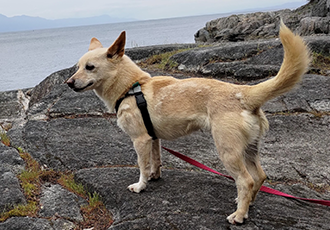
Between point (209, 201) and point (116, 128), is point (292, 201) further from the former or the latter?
point (116, 128)

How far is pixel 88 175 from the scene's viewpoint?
464 cm

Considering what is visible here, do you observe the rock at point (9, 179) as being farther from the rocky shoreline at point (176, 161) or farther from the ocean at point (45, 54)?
the ocean at point (45, 54)

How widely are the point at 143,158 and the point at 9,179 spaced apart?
193 centimetres

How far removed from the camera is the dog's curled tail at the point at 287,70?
321 cm

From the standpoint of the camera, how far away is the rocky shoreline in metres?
3.62

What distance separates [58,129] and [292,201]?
4.50m

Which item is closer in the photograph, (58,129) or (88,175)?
(88,175)

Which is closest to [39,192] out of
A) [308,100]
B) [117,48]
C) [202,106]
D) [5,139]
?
[5,139]

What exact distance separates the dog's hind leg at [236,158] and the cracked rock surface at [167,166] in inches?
6.4

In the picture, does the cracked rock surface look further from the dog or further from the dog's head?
the dog's head

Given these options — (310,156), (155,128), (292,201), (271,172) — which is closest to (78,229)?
(155,128)

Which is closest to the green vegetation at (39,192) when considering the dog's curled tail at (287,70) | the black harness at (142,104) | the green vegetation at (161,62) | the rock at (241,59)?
the black harness at (142,104)

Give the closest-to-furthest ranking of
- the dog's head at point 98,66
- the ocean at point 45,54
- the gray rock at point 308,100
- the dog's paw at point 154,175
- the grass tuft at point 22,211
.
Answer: the grass tuft at point 22,211 → the dog's head at point 98,66 → the dog's paw at point 154,175 → the gray rock at point 308,100 → the ocean at point 45,54

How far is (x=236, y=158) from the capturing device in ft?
10.9
